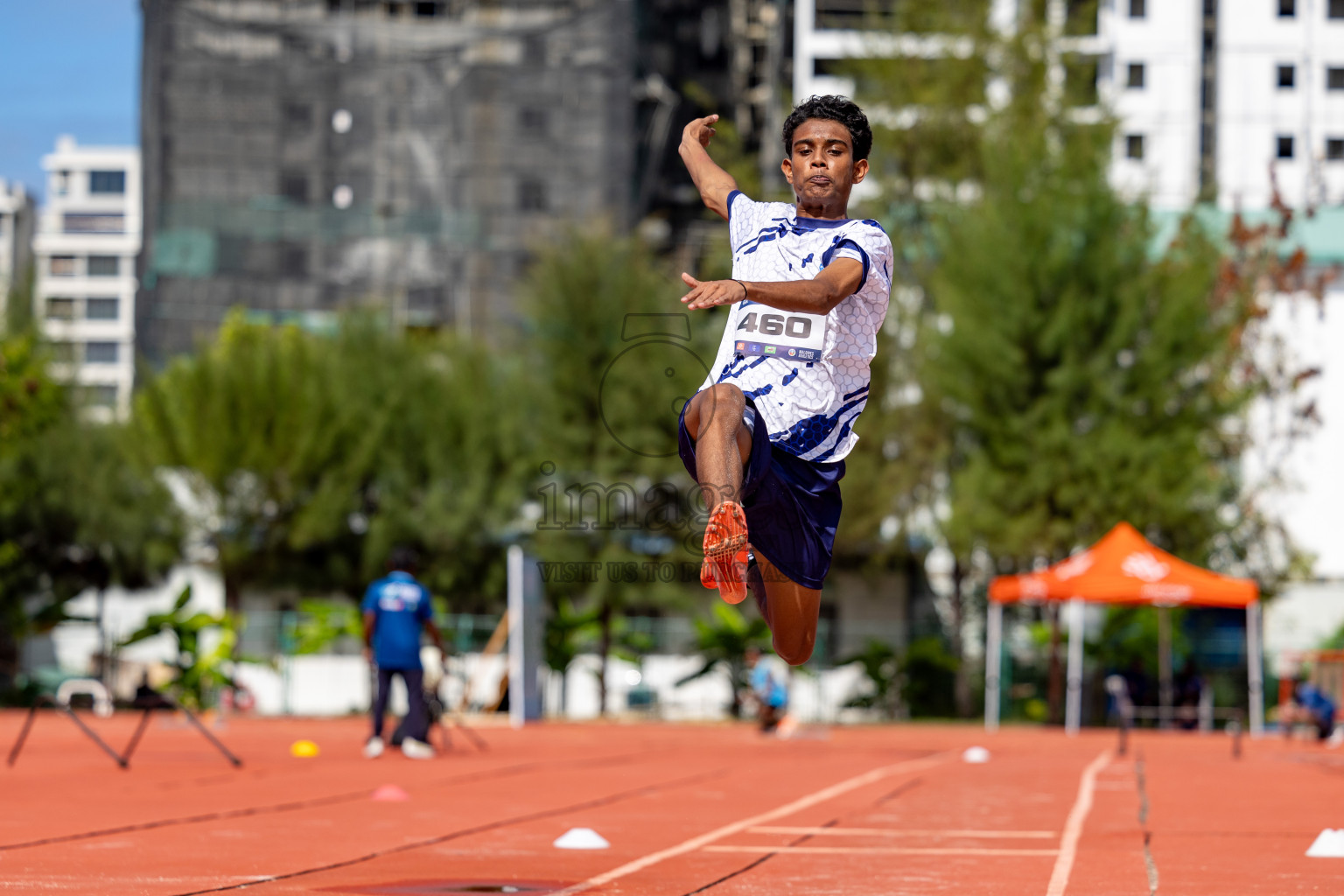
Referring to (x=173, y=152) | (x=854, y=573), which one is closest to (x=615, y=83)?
(x=173, y=152)

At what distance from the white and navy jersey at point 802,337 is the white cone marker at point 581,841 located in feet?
9.33

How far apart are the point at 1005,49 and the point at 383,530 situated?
53.8 feet

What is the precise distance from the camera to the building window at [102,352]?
362ft

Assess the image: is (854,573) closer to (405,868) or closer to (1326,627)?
(1326,627)

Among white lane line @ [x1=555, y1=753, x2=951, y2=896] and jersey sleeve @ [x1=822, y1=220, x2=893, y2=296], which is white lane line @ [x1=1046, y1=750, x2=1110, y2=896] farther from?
jersey sleeve @ [x1=822, y1=220, x2=893, y2=296]

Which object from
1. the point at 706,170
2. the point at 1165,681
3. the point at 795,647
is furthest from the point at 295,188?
the point at 795,647

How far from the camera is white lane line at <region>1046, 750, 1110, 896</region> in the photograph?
657 centimetres

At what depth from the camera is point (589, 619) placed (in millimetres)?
30750

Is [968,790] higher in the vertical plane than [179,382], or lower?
lower

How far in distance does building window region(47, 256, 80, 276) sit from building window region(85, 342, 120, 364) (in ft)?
19.7

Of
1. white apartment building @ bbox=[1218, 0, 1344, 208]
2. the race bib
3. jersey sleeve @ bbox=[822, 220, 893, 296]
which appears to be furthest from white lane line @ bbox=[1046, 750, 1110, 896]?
white apartment building @ bbox=[1218, 0, 1344, 208]

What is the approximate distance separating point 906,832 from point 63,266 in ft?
375

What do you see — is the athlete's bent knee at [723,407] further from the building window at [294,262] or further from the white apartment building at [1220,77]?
the white apartment building at [1220,77]

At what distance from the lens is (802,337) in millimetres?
5789
